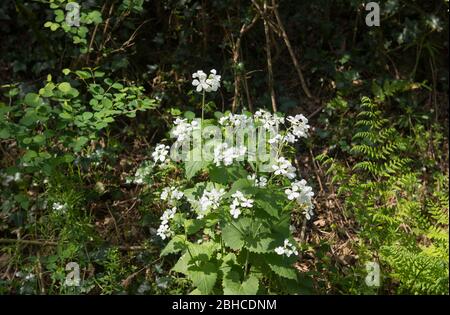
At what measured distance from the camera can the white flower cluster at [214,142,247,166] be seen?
256 centimetres

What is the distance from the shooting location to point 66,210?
357cm

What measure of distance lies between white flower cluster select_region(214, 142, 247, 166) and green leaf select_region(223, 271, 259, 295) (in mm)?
570

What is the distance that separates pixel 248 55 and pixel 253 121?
2084 millimetres

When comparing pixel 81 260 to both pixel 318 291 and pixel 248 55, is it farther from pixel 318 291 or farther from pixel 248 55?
pixel 248 55

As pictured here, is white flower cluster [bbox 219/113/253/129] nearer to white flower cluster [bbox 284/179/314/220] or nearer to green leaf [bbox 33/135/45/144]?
white flower cluster [bbox 284/179/314/220]

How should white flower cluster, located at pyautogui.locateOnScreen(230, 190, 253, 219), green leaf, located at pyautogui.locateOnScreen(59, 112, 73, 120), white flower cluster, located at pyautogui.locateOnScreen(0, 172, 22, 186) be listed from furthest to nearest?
1. white flower cluster, located at pyautogui.locateOnScreen(0, 172, 22, 186)
2. green leaf, located at pyautogui.locateOnScreen(59, 112, 73, 120)
3. white flower cluster, located at pyautogui.locateOnScreen(230, 190, 253, 219)

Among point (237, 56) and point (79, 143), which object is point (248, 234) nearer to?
point (79, 143)

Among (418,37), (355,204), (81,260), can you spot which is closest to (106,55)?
(81,260)

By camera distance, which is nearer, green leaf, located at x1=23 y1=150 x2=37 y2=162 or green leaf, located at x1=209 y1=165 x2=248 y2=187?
green leaf, located at x1=209 y1=165 x2=248 y2=187

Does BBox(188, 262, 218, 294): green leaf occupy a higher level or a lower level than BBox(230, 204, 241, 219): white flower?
lower

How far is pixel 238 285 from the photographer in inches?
106

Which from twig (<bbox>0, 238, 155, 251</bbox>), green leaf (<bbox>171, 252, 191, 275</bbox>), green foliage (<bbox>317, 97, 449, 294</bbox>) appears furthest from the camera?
twig (<bbox>0, 238, 155, 251</bbox>)

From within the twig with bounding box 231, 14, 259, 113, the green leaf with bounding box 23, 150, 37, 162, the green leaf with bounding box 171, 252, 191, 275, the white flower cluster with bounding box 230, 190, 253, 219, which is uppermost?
the twig with bounding box 231, 14, 259, 113

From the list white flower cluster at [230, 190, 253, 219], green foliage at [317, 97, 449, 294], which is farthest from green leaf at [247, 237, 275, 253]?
green foliage at [317, 97, 449, 294]
